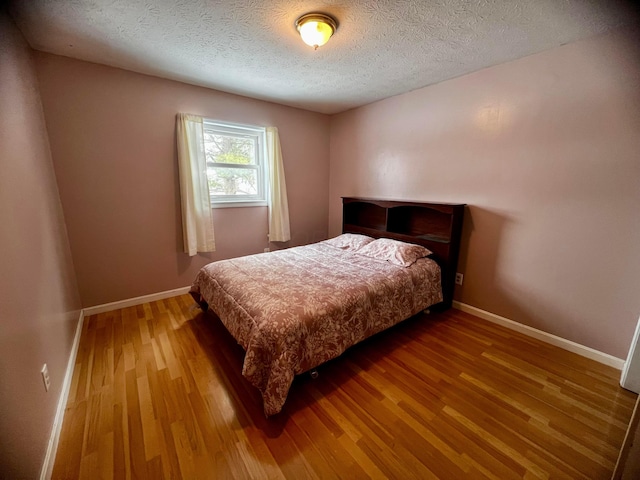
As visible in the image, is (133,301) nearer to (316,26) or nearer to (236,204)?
(236,204)

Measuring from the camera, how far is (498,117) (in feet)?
7.56

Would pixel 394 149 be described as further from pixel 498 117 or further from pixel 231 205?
pixel 231 205

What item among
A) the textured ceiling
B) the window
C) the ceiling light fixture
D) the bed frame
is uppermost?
the textured ceiling

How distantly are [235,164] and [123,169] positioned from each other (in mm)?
1187

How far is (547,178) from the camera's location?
2.09 m

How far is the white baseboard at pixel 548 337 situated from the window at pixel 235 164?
2.87 m

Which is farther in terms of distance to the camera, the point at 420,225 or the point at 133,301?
the point at 420,225

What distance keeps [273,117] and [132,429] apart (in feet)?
11.1

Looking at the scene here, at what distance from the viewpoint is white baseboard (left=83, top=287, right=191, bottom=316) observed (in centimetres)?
256

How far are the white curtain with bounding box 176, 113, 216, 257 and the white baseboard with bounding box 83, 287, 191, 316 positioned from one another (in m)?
0.50

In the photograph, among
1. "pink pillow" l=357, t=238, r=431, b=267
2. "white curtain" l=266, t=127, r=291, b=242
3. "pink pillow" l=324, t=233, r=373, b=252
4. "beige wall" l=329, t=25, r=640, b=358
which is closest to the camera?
"beige wall" l=329, t=25, r=640, b=358

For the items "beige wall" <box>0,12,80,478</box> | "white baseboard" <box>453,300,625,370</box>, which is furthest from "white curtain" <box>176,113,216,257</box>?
"white baseboard" <box>453,300,625,370</box>

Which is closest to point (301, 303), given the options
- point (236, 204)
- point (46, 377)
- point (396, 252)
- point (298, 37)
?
point (396, 252)

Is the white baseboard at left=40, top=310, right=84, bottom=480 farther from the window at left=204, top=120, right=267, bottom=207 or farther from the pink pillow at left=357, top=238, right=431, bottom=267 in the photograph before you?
the pink pillow at left=357, top=238, right=431, bottom=267
